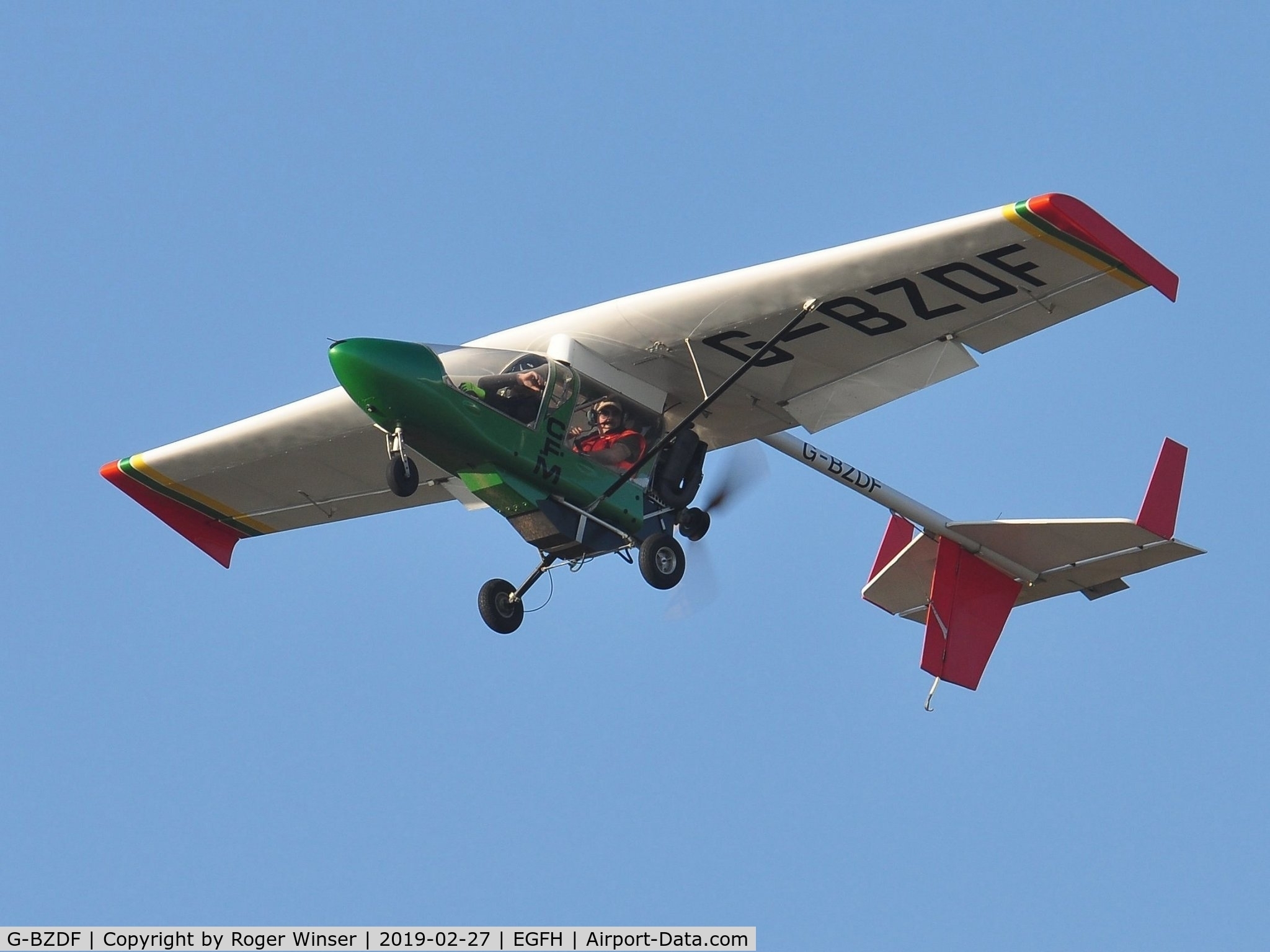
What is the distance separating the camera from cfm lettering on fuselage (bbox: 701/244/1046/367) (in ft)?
60.9

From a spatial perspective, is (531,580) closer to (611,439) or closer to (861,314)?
(611,439)

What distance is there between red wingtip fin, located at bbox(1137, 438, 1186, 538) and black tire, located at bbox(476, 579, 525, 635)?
7067 millimetres

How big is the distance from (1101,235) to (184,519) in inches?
465

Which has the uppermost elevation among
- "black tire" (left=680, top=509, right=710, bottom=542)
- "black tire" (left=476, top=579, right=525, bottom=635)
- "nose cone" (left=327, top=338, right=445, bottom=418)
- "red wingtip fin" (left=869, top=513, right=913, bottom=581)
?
"red wingtip fin" (left=869, top=513, right=913, bottom=581)

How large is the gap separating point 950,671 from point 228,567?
900cm

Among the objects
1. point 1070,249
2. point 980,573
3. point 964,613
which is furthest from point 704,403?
point 980,573

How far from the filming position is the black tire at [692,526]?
20250 mm

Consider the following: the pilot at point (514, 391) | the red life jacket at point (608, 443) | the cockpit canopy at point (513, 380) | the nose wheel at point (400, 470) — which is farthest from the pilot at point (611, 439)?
the nose wheel at point (400, 470)

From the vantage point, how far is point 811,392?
20.5 metres

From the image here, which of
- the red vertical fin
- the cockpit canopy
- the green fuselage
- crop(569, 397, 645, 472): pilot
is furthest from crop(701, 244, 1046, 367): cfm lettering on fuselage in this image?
the red vertical fin

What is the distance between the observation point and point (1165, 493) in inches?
834

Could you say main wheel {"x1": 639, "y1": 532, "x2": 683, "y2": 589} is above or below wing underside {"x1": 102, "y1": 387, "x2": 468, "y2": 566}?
below

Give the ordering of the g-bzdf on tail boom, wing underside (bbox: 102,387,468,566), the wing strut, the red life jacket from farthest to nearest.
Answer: the g-bzdf on tail boom → wing underside (bbox: 102,387,468,566) → the red life jacket → the wing strut

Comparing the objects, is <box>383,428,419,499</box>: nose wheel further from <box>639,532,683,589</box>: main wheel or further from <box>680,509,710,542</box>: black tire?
<box>680,509,710,542</box>: black tire
